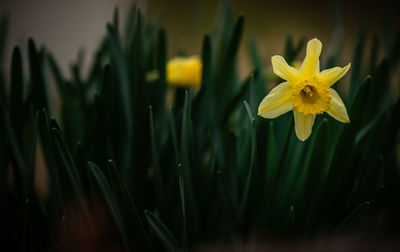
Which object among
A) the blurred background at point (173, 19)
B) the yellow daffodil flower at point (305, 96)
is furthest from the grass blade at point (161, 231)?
the blurred background at point (173, 19)

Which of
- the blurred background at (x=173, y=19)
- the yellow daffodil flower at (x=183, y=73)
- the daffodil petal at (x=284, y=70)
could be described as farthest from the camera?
the blurred background at (x=173, y=19)

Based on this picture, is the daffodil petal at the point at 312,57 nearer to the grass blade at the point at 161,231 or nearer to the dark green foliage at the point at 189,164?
the dark green foliage at the point at 189,164

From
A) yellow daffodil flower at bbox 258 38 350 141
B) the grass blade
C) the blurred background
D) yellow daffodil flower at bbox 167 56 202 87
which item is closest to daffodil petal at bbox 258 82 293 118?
yellow daffodil flower at bbox 258 38 350 141

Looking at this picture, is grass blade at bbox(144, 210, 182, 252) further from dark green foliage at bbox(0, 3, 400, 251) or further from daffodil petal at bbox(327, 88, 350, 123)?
daffodil petal at bbox(327, 88, 350, 123)

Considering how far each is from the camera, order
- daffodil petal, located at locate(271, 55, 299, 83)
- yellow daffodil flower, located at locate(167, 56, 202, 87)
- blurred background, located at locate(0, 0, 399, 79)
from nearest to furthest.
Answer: daffodil petal, located at locate(271, 55, 299, 83) → yellow daffodil flower, located at locate(167, 56, 202, 87) → blurred background, located at locate(0, 0, 399, 79)

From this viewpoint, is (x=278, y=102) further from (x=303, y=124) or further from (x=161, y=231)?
(x=161, y=231)

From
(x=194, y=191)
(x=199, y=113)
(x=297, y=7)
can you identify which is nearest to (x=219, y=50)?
(x=199, y=113)
